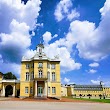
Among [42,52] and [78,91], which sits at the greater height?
[42,52]

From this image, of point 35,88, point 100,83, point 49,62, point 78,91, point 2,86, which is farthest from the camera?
point 100,83

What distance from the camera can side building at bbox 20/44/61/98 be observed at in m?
46.2

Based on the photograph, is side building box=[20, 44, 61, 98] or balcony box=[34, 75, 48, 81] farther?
side building box=[20, 44, 61, 98]

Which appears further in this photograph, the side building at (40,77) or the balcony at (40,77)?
the side building at (40,77)

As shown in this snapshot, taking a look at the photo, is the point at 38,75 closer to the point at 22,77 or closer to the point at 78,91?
the point at 22,77

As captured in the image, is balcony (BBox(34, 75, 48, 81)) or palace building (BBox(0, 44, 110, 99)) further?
palace building (BBox(0, 44, 110, 99))

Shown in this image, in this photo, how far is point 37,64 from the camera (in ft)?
156

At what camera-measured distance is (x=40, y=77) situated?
46.7 metres

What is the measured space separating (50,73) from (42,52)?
599 centimetres

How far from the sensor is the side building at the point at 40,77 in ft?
152

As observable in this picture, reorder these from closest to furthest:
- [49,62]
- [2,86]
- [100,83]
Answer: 1. [49,62]
2. [2,86]
3. [100,83]

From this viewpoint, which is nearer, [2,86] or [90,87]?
[2,86]

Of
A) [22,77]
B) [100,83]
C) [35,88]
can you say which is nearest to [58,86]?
[35,88]

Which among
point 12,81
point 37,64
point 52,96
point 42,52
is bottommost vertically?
point 52,96
